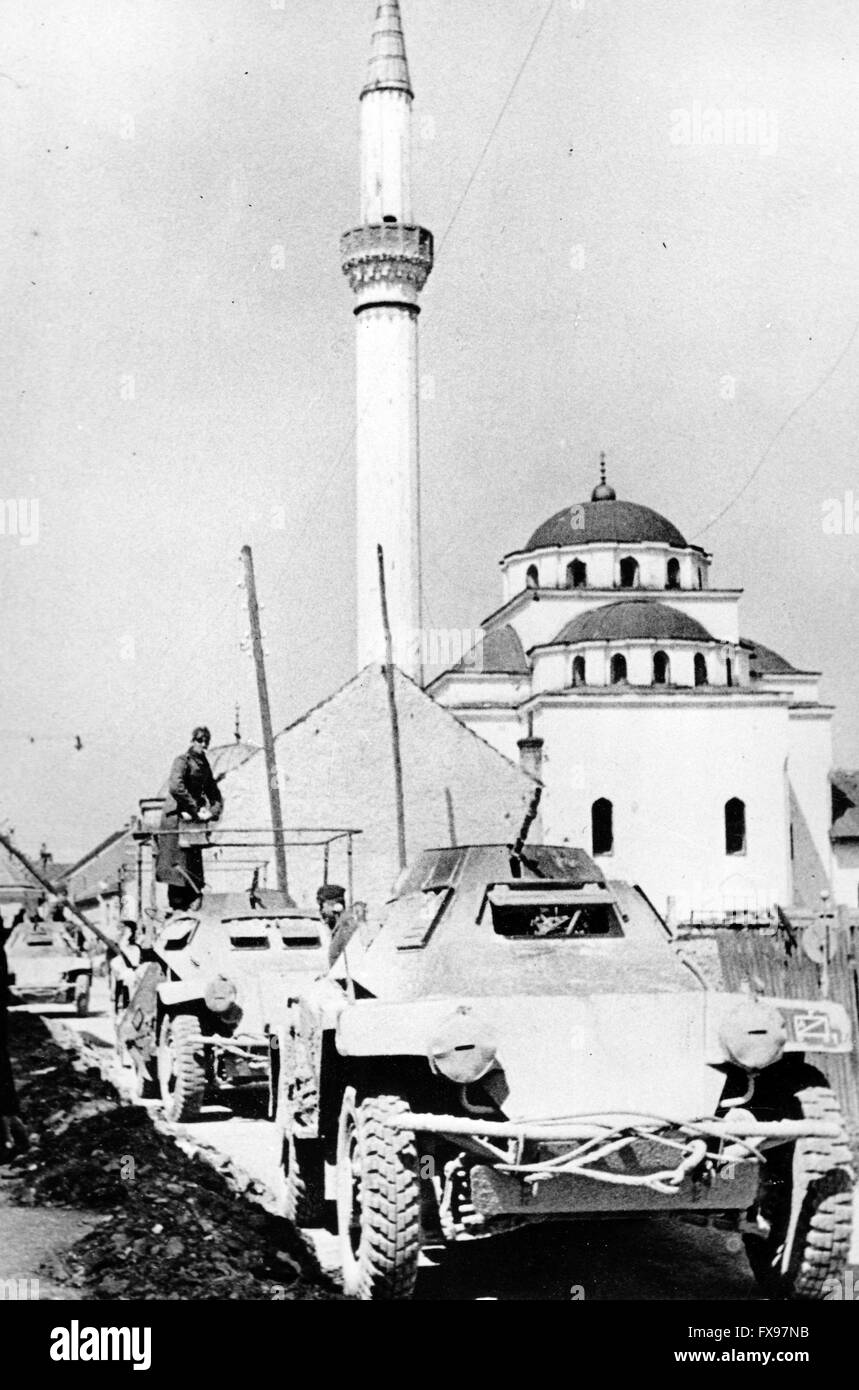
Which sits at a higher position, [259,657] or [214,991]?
[259,657]

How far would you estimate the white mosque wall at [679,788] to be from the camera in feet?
142

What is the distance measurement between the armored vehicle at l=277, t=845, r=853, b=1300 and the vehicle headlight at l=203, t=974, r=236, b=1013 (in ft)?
12.5

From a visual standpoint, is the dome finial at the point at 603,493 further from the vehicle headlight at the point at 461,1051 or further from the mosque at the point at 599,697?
the vehicle headlight at the point at 461,1051

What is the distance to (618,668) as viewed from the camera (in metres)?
45.4

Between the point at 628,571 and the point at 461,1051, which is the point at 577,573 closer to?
the point at 628,571

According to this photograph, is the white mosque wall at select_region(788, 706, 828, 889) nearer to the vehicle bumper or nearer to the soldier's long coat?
the soldier's long coat

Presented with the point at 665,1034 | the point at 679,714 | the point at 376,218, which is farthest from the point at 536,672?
the point at 665,1034

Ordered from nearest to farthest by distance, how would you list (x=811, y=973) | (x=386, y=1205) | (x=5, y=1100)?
(x=386, y=1205) < (x=5, y=1100) < (x=811, y=973)

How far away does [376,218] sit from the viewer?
42438 millimetres

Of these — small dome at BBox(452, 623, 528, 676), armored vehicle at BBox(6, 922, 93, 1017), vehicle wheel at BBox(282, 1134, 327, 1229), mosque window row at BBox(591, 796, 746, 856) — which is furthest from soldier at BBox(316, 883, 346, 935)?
small dome at BBox(452, 623, 528, 676)

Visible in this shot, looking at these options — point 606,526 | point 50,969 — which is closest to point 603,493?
point 606,526

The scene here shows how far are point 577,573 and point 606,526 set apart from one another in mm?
1663

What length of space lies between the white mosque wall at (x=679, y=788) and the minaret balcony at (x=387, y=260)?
11.2 meters

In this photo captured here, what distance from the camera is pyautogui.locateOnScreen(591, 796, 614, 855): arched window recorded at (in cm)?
4322
